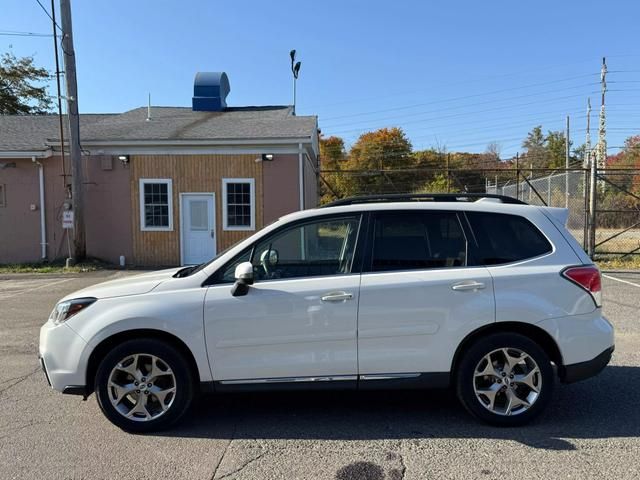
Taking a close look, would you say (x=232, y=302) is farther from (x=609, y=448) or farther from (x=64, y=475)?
(x=609, y=448)

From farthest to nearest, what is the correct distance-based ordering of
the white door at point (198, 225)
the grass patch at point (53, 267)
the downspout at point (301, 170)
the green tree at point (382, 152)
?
the green tree at point (382, 152) < the white door at point (198, 225) < the downspout at point (301, 170) < the grass patch at point (53, 267)

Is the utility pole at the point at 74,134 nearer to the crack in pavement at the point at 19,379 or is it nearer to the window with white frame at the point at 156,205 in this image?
the window with white frame at the point at 156,205

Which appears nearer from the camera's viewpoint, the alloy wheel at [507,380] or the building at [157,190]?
the alloy wheel at [507,380]

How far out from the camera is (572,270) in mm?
3941

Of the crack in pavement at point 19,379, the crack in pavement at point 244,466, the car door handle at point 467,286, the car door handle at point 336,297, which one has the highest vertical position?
the car door handle at point 467,286

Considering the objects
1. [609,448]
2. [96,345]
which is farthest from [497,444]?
[96,345]

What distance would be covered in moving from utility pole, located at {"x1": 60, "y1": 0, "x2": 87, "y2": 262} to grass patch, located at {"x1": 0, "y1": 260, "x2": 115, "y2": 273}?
0.42 metres

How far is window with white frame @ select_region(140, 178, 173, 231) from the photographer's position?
48.7 ft

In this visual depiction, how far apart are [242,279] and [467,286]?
67.4 inches

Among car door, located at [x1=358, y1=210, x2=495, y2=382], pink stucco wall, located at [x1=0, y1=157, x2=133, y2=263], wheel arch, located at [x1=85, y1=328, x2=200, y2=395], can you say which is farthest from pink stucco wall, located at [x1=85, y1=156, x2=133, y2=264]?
car door, located at [x1=358, y1=210, x2=495, y2=382]

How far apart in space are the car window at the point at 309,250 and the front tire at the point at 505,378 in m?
1.22

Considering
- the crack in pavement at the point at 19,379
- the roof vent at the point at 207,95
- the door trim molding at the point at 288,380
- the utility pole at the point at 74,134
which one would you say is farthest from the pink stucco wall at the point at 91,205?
the door trim molding at the point at 288,380

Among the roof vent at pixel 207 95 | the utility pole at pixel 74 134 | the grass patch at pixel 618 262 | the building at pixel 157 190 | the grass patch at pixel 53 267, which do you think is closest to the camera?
the grass patch at pixel 618 262

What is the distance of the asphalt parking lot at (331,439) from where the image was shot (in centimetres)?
332
